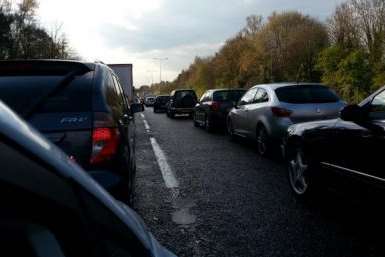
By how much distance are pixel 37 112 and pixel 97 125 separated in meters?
0.43

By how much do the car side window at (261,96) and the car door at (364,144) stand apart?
4.75 m

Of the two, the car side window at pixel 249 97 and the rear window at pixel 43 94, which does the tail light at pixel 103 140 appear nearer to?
the rear window at pixel 43 94

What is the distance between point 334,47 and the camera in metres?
51.8

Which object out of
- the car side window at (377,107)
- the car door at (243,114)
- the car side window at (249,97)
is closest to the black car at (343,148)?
the car side window at (377,107)

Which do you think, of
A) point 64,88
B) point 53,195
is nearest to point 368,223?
point 64,88

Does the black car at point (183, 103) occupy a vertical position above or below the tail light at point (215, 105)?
below

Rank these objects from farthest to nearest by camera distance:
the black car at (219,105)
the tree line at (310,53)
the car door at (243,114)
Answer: the tree line at (310,53)
the black car at (219,105)
the car door at (243,114)

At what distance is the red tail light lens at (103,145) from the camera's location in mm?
3701

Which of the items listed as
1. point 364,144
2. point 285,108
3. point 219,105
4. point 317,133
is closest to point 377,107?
point 364,144

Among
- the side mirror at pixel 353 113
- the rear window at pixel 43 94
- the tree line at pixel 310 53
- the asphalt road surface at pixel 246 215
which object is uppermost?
the tree line at pixel 310 53

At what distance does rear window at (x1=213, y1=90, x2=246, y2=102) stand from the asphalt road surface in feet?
23.3

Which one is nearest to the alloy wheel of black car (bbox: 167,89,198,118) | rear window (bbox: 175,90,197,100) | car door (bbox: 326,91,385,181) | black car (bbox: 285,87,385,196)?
black car (bbox: 285,87,385,196)

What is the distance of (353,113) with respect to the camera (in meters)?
4.60

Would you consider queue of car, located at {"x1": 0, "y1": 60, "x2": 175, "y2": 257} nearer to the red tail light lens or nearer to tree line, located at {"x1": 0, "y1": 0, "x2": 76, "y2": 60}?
the red tail light lens
